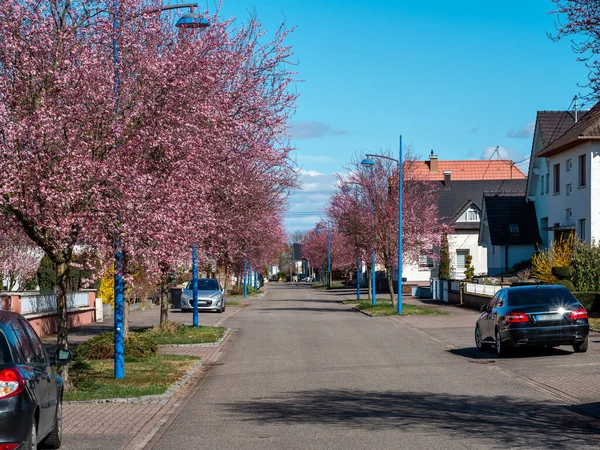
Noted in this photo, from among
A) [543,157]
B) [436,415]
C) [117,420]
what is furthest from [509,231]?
[117,420]

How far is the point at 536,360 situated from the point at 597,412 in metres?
7.51

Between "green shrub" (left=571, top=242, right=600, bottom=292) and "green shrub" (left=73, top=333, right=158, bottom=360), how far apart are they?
20.0m

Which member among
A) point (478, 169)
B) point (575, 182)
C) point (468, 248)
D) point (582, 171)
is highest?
point (478, 169)

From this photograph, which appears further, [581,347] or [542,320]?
[581,347]

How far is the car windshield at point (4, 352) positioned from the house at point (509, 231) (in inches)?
1889

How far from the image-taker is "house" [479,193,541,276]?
54.7 meters

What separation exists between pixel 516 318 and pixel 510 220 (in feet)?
122

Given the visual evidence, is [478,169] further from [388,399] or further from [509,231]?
[388,399]

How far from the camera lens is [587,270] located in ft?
116

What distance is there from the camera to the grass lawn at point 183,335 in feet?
80.7

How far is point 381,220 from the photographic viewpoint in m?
44.6

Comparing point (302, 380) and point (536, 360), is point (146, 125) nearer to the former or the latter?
point (302, 380)

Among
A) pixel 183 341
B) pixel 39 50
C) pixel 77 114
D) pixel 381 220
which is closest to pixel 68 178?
pixel 77 114

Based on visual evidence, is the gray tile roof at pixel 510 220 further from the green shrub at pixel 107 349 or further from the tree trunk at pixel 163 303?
the green shrub at pixel 107 349
